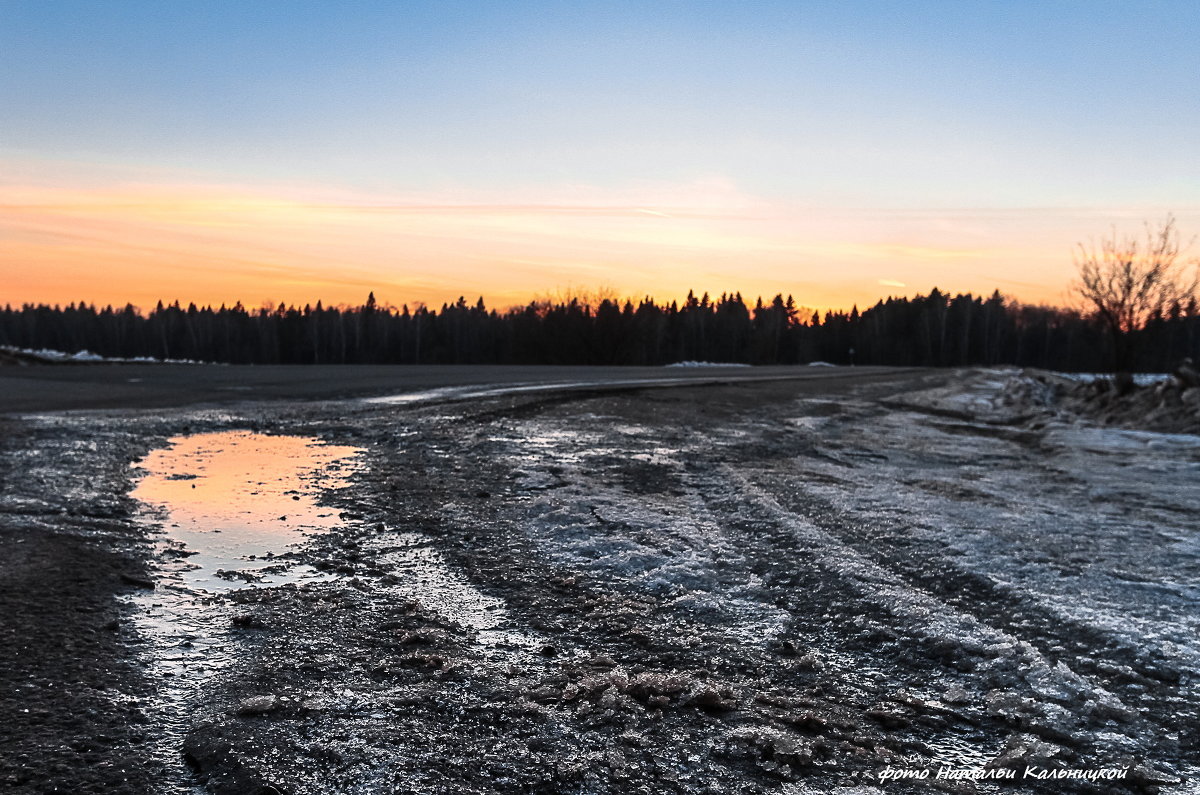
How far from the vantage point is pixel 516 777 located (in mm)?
2242

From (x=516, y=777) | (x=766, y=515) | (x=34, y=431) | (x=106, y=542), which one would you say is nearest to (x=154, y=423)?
(x=34, y=431)

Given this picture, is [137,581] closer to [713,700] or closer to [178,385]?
[713,700]

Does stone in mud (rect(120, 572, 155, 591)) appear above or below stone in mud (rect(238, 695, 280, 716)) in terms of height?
above

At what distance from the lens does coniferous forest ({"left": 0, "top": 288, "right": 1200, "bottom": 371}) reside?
111 metres

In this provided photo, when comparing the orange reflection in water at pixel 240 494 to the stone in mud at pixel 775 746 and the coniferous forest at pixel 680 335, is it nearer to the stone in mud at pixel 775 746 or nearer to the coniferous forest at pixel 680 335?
the stone in mud at pixel 775 746

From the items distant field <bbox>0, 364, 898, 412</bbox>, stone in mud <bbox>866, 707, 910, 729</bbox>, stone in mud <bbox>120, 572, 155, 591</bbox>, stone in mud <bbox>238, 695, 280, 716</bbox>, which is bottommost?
stone in mud <bbox>866, 707, 910, 729</bbox>

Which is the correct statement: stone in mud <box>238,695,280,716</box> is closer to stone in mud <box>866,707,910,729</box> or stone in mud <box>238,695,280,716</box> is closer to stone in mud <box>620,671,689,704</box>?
stone in mud <box>620,671,689,704</box>

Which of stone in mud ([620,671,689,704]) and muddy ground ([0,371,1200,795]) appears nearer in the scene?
muddy ground ([0,371,1200,795])

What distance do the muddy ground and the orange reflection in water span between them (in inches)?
5.8

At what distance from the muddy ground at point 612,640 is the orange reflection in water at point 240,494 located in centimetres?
15

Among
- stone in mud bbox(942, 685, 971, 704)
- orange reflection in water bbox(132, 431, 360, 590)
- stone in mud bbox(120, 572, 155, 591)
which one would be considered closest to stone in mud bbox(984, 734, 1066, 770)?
→ stone in mud bbox(942, 685, 971, 704)

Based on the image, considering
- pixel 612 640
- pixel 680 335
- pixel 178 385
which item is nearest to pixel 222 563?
pixel 612 640

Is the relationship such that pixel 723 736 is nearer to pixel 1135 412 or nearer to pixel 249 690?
pixel 249 690

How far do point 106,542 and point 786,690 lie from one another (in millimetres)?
3753
